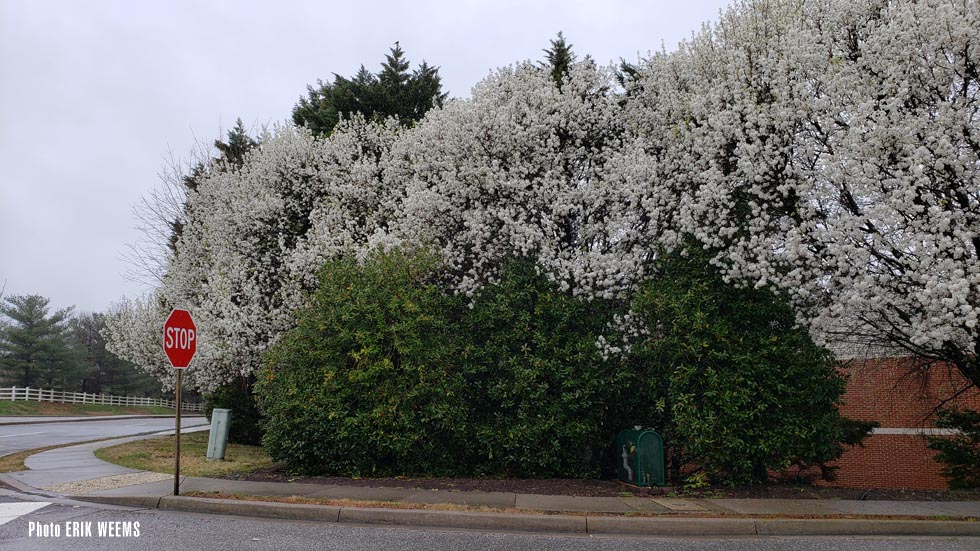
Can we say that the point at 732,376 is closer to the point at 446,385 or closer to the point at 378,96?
the point at 446,385

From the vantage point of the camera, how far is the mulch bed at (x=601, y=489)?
9641 mm

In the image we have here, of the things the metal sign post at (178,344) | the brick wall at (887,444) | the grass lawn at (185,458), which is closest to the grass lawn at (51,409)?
the grass lawn at (185,458)

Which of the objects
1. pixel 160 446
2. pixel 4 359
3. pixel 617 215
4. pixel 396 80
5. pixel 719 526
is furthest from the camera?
pixel 4 359

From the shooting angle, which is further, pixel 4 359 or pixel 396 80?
pixel 4 359

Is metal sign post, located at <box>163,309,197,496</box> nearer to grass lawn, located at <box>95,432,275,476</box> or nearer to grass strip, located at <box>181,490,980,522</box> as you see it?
grass strip, located at <box>181,490,980,522</box>

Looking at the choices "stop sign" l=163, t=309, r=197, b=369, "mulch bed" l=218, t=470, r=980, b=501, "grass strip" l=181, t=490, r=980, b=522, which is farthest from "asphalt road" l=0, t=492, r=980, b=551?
"mulch bed" l=218, t=470, r=980, b=501

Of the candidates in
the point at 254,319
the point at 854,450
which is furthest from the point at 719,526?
the point at 854,450

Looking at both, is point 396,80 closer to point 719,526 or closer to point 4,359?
point 719,526

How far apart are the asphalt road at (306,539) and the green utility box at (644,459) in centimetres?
304

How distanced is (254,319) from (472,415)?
771 centimetres

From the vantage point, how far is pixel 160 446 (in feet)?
51.1

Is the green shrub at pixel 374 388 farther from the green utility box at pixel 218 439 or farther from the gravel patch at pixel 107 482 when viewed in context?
the green utility box at pixel 218 439

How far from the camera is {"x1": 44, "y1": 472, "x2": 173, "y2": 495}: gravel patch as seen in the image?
9.20 meters

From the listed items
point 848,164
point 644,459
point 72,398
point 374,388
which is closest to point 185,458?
point 374,388
